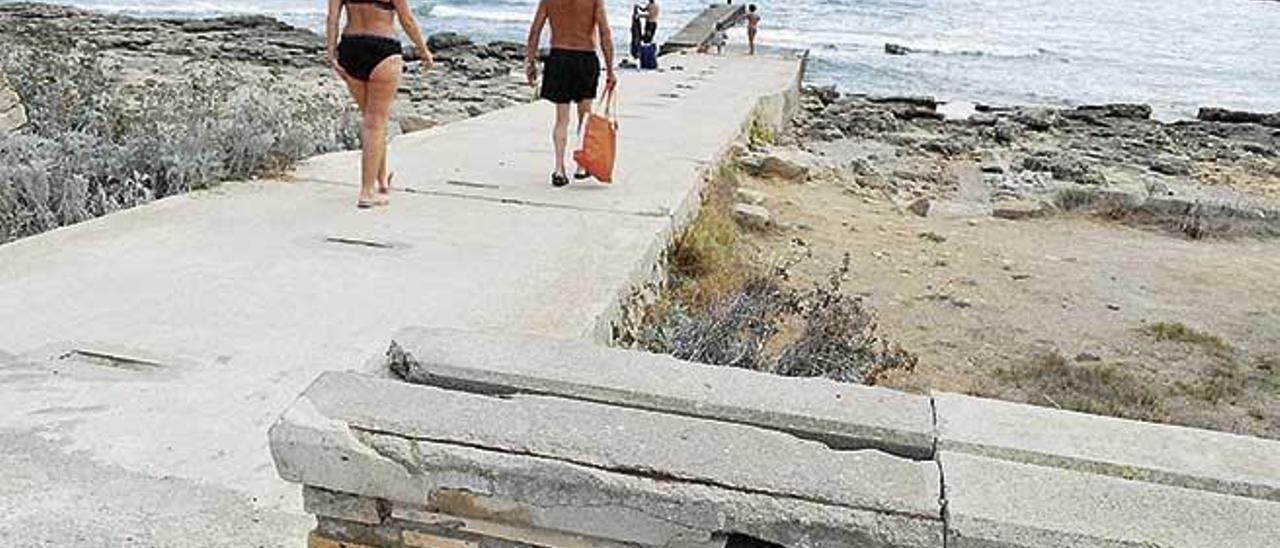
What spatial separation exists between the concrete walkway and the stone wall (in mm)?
2270

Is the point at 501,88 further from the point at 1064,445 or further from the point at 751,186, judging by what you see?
the point at 1064,445

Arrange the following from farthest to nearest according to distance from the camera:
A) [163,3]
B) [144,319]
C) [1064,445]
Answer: [163,3], [144,319], [1064,445]

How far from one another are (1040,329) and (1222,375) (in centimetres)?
111

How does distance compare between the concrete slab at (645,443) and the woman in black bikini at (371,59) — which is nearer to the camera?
the concrete slab at (645,443)

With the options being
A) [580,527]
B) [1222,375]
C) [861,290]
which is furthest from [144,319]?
[1222,375]

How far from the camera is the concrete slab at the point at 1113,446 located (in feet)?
7.04

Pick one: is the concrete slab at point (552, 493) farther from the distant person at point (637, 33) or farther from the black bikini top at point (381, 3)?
the distant person at point (637, 33)

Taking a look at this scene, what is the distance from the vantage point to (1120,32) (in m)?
55.6

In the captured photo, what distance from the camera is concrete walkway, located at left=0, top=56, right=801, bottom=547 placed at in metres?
2.86

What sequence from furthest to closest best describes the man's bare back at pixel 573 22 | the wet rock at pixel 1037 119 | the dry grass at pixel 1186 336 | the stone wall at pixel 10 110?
the wet rock at pixel 1037 119 < the stone wall at pixel 10 110 < the dry grass at pixel 1186 336 < the man's bare back at pixel 573 22

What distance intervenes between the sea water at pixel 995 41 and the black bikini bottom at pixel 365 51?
87.9 ft

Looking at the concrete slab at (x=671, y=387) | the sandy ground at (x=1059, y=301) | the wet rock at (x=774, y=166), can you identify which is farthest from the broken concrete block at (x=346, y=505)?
the wet rock at (x=774, y=166)

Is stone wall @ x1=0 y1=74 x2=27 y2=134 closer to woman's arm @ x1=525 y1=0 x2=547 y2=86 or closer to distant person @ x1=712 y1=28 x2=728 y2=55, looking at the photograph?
woman's arm @ x1=525 y1=0 x2=547 y2=86

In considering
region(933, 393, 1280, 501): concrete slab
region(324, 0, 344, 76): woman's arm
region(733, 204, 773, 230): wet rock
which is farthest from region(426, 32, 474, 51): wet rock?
region(933, 393, 1280, 501): concrete slab
